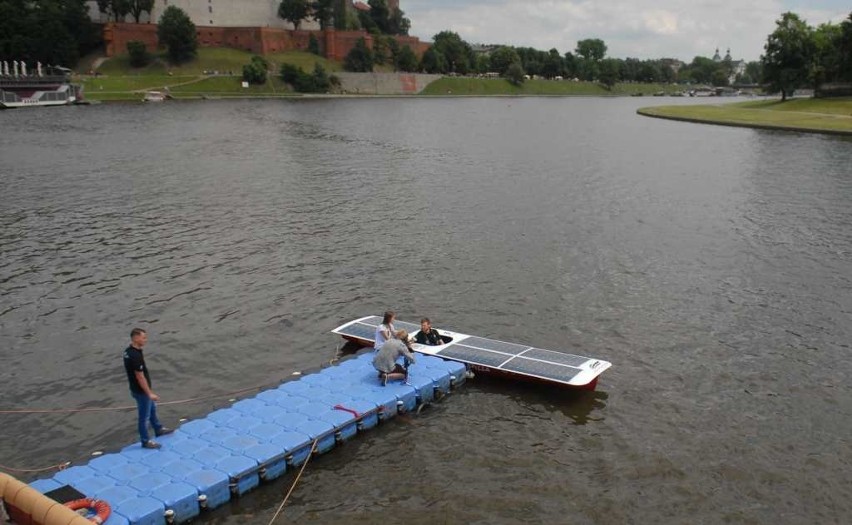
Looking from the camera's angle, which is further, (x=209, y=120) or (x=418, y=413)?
(x=209, y=120)

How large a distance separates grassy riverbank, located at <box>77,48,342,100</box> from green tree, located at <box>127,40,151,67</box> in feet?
5.04

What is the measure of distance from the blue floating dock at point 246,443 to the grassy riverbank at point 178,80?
498 ft

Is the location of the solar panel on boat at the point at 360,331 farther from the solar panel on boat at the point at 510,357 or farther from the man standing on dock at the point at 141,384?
the man standing on dock at the point at 141,384

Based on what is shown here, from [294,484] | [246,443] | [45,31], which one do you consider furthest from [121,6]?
[294,484]

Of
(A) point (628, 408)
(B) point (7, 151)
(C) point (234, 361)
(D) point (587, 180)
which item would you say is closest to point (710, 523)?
(A) point (628, 408)

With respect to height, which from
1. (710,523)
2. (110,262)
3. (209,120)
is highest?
(209,120)

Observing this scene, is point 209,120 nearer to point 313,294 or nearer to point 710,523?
point 313,294

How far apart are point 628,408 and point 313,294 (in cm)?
1556

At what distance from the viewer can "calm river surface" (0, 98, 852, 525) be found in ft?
59.8

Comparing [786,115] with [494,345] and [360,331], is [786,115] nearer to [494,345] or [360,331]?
[494,345]

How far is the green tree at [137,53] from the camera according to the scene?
7195 inches

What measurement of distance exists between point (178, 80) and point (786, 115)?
446ft

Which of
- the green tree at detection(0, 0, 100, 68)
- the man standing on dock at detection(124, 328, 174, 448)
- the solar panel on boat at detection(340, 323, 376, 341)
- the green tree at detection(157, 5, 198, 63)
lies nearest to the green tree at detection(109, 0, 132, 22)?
the green tree at detection(0, 0, 100, 68)

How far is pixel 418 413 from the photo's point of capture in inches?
847
